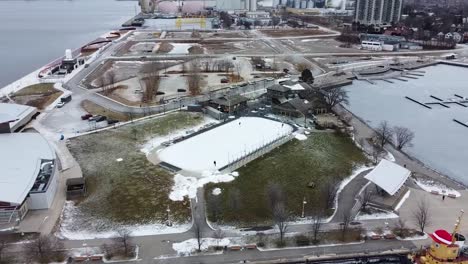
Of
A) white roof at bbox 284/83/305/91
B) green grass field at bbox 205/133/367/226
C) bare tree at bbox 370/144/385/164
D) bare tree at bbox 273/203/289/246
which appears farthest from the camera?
white roof at bbox 284/83/305/91

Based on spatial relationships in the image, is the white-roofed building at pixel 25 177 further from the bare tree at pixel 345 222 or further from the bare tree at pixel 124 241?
the bare tree at pixel 345 222

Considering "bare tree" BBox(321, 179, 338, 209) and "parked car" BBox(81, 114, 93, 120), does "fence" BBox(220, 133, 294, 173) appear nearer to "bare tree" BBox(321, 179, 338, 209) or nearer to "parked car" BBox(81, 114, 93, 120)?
"bare tree" BBox(321, 179, 338, 209)

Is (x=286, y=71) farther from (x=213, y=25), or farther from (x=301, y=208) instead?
(x=213, y=25)

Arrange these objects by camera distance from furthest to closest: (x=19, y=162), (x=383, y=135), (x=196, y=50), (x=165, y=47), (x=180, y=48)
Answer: (x=165, y=47)
(x=180, y=48)
(x=196, y=50)
(x=383, y=135)
(x=19, y=162)

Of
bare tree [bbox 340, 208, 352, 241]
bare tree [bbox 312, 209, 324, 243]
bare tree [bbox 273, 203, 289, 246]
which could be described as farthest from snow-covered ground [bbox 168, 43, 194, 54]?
bare tree [bbox 340, 208, 352, 241]

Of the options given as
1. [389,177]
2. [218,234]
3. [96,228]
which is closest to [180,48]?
[389,177]

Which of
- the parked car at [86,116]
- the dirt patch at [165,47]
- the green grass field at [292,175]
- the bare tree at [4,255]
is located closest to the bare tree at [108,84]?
the parked car at [86,116]

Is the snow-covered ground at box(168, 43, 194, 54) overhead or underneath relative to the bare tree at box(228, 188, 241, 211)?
overhead

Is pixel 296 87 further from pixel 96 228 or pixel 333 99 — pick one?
pixel 96 228
